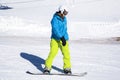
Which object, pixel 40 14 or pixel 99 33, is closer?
Result: pixel 99 33

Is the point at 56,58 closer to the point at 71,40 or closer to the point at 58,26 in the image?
the point at 58,26

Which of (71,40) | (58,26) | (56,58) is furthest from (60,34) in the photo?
(71,40)

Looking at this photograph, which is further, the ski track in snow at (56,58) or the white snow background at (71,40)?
the white snow background at (71,40)

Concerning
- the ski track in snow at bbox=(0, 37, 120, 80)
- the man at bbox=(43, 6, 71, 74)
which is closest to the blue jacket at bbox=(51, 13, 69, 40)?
the man at bbox=(43, 6, 71, 74)

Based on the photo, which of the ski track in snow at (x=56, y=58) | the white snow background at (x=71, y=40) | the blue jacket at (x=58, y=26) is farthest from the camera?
the white snow background at (x=71, y=40)

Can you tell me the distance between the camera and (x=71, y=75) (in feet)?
35.6

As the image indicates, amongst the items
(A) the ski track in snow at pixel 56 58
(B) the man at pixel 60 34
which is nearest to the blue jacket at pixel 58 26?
(B) the man at pixel 60 34

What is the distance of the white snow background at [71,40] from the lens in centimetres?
1191

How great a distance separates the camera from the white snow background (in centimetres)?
1191

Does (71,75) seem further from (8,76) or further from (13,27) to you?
(13,27)

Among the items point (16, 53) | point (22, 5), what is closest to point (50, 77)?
point (16, 53)

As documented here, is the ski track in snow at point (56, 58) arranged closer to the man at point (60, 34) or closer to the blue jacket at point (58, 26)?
the man at point (60, 34)

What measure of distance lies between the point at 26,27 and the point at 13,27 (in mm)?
646

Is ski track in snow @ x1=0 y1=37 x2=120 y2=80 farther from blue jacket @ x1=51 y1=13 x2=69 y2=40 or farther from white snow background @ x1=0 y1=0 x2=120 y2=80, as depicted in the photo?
blue jacket @ x1=51 y1=13 x2=69 y2=40
